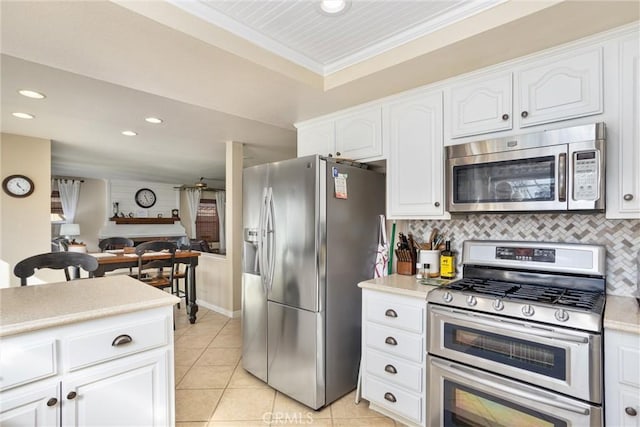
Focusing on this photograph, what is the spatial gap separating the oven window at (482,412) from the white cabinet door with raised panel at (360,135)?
160 cm

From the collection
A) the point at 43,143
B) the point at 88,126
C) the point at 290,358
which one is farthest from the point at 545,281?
the point at 43,143

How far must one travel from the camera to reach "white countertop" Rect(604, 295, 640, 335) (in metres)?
1.26

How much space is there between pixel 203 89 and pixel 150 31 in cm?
69

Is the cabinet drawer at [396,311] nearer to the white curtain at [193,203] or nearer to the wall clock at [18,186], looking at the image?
the wall clock at [18,186]

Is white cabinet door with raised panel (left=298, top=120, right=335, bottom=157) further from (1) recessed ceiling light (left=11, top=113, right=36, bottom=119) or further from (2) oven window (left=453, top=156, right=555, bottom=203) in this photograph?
(1) recessed ceiling light (left=11, top=113, right=36, bottom=119)

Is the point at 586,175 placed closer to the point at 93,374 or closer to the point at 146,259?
the point at 93,374

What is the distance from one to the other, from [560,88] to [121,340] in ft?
8.08

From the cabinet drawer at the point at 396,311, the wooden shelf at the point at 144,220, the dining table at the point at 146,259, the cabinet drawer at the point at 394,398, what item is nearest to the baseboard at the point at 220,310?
the dining table at the point at 146,259

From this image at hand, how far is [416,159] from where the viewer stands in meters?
2.20

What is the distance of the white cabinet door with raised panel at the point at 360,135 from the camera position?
2.44 metres

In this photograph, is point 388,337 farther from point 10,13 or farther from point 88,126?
point 88,126

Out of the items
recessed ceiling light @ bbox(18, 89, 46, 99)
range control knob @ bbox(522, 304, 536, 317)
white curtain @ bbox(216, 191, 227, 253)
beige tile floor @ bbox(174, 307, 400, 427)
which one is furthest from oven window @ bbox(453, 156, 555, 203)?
white curtain @ bbox(216, 191, 227, 253)

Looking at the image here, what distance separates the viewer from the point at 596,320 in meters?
1.31

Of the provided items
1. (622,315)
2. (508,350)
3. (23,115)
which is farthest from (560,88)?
(23,115)
